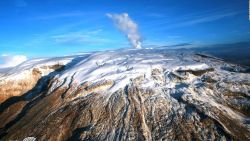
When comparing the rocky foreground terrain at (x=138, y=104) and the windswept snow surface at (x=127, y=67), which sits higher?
the windswept snow surface at (x=127, y=67)

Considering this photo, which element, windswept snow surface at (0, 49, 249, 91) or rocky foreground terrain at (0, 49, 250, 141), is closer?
rocky foreground terrain at (0, 49, 250, 141)

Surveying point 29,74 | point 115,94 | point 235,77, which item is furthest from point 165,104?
point 29,74

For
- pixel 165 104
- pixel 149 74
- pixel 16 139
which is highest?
pixel 149 74

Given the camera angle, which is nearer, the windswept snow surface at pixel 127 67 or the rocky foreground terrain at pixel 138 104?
the rocky foreground terrain at pixel 138 104

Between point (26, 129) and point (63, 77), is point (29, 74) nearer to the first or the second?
point (63, 77)

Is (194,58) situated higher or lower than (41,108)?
higher

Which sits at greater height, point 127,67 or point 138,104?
Answer: point 127,67

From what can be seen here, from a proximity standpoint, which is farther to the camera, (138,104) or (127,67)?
(127,67)

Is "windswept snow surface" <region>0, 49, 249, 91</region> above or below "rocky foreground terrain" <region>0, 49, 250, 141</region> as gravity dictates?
above
